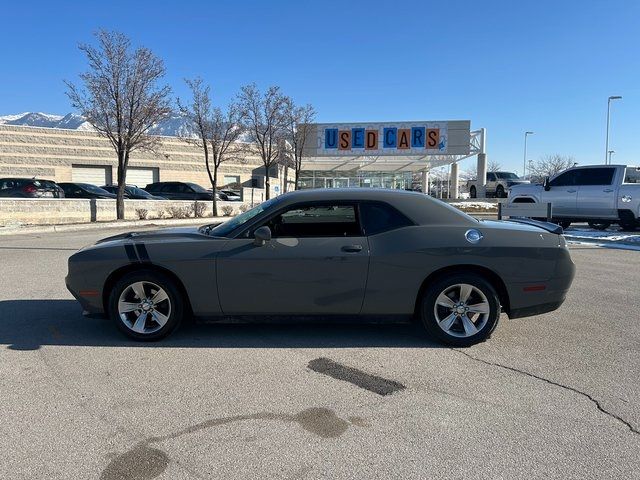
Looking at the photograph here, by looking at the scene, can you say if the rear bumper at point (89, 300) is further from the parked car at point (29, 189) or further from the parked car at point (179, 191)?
the parked car at point (179, 191)

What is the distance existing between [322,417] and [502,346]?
7.46 feet

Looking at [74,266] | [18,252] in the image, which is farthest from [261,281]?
[18,252]

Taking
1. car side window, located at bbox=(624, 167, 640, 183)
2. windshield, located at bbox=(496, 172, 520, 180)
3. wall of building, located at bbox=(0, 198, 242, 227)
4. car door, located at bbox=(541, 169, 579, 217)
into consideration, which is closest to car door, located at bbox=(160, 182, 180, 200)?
wall of building, located at bbox=(0, 198, 242, 227)

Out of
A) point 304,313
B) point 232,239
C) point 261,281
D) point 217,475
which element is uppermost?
point 232,239

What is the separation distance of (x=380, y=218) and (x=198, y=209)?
840 inches

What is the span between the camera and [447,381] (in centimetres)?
388

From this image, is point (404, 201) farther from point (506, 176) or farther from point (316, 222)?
point (506, 176)

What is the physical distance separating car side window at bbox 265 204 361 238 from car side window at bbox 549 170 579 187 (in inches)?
508

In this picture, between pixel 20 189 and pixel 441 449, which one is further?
pixel 20 189

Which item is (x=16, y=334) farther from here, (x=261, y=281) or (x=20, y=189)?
(x=20, y=189)

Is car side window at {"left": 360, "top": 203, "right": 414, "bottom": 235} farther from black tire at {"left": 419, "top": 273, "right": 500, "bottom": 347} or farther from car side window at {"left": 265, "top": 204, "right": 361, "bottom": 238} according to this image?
black tire at {"left": 419, "top": 273, "right": 500, "bottom": 347}

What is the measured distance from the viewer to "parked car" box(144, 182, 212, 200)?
31.1 meters

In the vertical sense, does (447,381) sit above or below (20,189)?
below

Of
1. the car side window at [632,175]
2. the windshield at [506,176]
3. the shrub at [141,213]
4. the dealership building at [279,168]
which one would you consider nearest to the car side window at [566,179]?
the car side window at [632,175]
